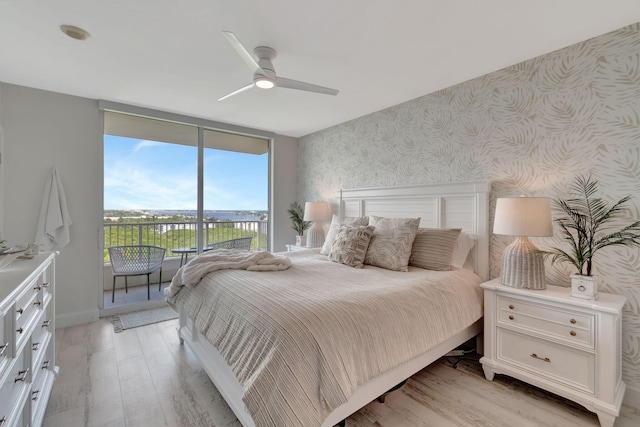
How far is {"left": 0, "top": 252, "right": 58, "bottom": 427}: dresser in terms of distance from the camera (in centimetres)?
114

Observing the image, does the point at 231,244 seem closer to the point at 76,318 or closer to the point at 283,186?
the point at 283,186

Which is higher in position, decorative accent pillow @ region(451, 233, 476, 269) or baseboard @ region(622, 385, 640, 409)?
decorative accent pillow @ region(451, 233, 476, 269)

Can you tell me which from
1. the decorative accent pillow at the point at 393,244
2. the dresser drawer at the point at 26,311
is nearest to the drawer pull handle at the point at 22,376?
the dresser drawer at the point at 26,311

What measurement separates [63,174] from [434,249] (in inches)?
154

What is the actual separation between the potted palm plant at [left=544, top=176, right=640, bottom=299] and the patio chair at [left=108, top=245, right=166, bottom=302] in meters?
4.22

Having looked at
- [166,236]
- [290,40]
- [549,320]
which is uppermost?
[290,40]

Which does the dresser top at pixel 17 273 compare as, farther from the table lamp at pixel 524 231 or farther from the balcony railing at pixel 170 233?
the table lamp at pixel 524 231

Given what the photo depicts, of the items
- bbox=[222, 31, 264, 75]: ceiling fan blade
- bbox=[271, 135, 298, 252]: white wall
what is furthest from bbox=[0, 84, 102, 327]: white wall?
bbox=[222, 31, 264, 75]: ceiling fan blade

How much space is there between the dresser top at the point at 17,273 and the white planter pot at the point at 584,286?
290 cm

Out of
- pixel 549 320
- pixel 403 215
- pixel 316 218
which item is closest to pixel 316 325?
pixel 549 320

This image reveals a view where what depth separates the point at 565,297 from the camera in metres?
1.84

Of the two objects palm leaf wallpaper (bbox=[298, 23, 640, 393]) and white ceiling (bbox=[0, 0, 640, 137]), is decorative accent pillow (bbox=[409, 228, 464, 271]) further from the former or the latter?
white ceiling (bbox=[0, 0, 640, 137])

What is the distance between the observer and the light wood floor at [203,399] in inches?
67.6

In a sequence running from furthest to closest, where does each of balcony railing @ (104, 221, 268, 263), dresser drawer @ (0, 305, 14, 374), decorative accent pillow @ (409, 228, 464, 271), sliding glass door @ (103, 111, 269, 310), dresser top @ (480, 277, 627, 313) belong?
balcony railing @ (104, 221, 268, 263) → sliding glass door @ (103, 111, 269, 310) → decorative accent pillow @ (409, 228, 464, 271) → dresser top @ (480, 277, 627, 313) → dresser drawer @ (0, 305, 14, 374)
